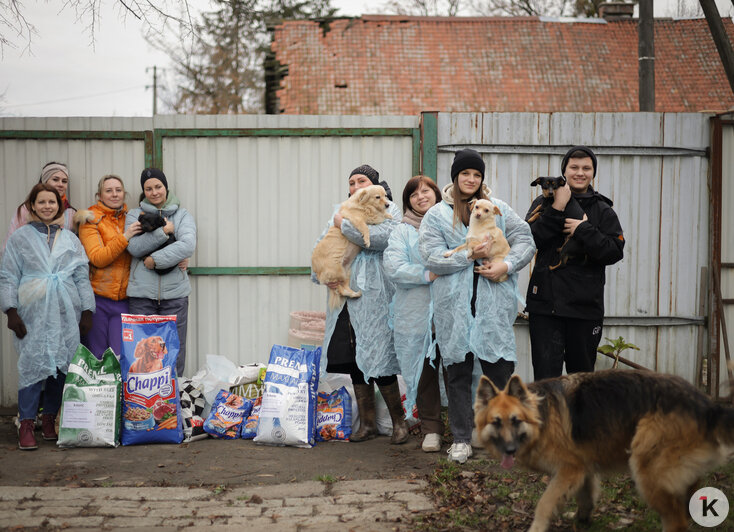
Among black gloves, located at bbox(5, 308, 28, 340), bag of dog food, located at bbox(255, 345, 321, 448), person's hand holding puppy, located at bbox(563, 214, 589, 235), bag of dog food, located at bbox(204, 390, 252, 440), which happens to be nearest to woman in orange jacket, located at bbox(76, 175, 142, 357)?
black gloves, located at bbox(5, 308, 28, 340)

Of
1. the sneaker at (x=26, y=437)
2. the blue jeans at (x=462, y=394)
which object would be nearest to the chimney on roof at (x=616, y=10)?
the blue jeans at (x=462, y=394)

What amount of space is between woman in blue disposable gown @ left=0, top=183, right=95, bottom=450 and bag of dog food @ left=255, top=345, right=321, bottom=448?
1552 mm

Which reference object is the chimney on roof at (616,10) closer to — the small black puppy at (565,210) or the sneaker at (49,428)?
the small black puppy at (565,210)

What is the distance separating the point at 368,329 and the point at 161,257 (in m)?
1.80

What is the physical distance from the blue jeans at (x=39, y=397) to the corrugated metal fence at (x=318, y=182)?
3.36 feet

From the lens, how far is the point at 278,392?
5.12 metres

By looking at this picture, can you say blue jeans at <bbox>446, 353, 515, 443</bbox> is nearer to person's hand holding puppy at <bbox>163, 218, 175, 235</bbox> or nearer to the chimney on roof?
person's hand holding puppy at <bbox>163, 218, 175, 235</bbox>

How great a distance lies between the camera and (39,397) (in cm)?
544

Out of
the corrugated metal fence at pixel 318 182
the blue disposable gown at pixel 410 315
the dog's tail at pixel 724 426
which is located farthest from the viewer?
the corrugated metal fence at pixel 318 182

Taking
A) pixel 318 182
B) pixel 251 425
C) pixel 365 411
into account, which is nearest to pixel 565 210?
pixel 365 411

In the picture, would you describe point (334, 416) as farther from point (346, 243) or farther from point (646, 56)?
point (646, 56)

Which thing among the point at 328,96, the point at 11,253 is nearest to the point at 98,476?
the point at 11,253

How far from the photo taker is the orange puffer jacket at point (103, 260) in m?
5.65

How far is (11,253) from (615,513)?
4.49 metres
